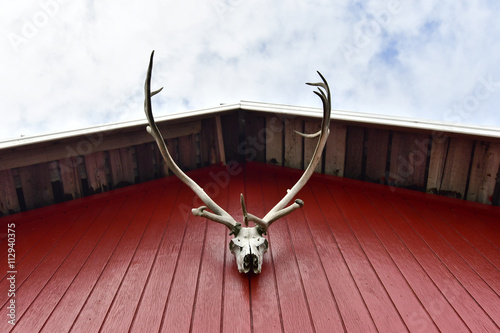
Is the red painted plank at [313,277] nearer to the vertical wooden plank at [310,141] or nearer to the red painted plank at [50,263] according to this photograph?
the vertical wooden plank at [310,141]

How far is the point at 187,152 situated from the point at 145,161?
14.6 inches

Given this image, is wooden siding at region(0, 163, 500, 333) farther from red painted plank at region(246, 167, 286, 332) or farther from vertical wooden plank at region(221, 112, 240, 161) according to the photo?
vertical wooden plank at region(221, 112, 240, 161)

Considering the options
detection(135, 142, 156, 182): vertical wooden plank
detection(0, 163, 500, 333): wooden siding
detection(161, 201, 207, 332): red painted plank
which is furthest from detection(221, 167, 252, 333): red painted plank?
detection(135, 142, 156, 182): vertical wooden plank

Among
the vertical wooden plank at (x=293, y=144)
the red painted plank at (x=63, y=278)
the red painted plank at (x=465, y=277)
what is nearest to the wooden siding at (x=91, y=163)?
the red painted plank at (x=63, y=278)

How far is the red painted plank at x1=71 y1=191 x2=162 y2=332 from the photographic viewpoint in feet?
4.83

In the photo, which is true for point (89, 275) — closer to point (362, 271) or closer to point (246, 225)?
point (246, 225)

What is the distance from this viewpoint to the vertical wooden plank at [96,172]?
2586mm

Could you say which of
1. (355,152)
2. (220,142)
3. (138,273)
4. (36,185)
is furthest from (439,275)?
(36,185)

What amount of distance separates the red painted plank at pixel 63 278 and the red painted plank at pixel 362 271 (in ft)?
4.70

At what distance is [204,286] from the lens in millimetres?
1665

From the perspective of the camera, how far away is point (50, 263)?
1.88 meters

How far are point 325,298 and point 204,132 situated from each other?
1891 millimetres

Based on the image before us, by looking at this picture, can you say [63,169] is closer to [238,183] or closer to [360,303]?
[238,183]

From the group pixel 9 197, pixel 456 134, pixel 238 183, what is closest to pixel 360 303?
pixel 456 134
